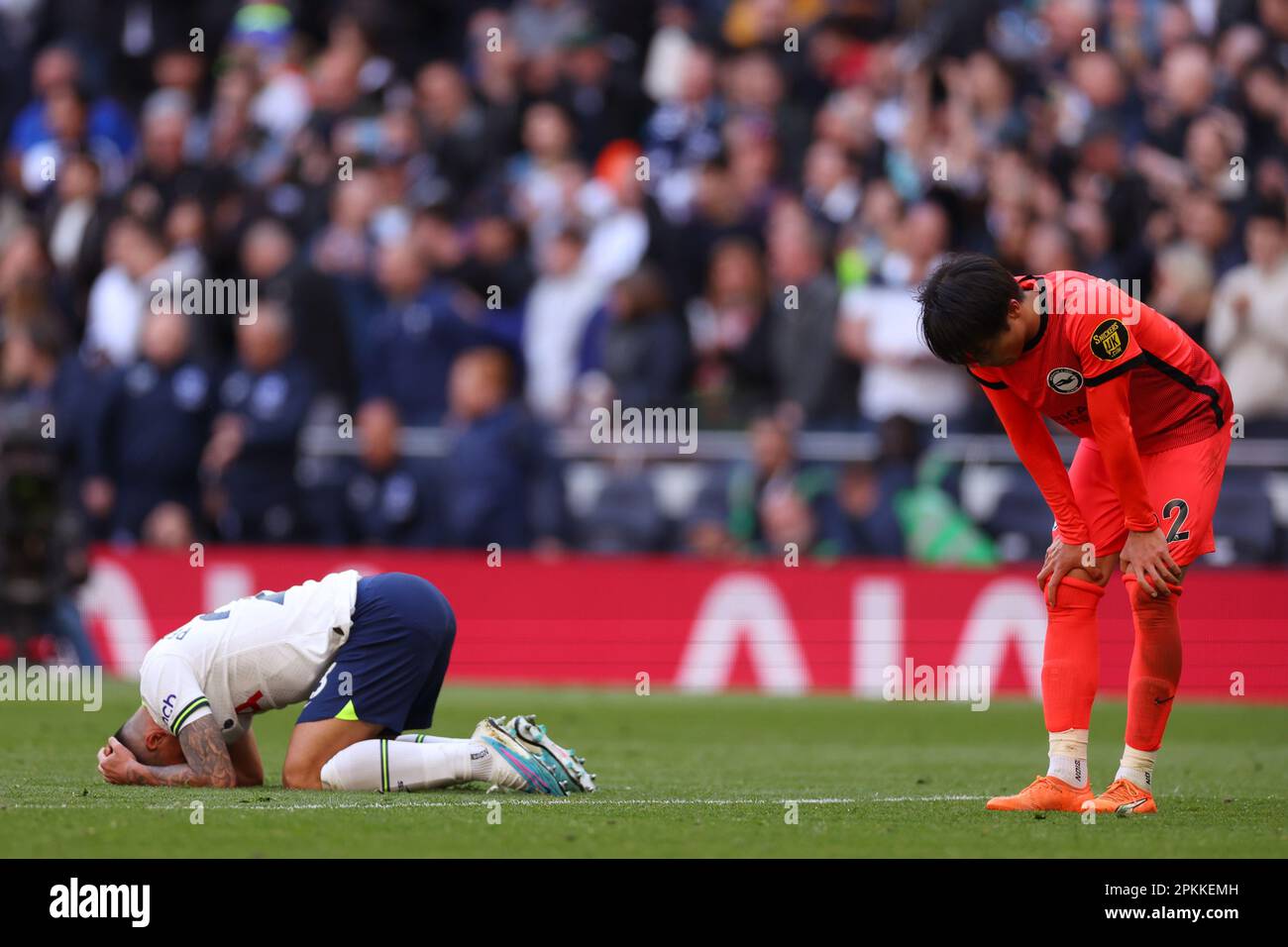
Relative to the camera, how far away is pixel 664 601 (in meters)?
16.6

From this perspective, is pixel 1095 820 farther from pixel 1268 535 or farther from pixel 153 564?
pixel 153 564

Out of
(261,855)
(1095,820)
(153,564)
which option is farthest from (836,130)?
(261,855)

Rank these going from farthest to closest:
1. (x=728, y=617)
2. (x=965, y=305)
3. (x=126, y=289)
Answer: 1. (x=126, y=289)
2. (x=728, y=617)
3. (x=965, y=305)

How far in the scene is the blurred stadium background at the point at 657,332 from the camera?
16375 mm

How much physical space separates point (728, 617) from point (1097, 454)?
830 cm

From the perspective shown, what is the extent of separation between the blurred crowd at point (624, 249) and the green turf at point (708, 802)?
3.73 metres

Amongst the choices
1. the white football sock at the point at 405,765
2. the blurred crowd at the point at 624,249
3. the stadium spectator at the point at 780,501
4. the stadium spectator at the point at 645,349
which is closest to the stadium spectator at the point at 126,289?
the blurred crowd at the point at 624,249

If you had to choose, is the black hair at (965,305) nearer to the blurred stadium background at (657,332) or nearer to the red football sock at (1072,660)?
the red football sock at (1072,660)

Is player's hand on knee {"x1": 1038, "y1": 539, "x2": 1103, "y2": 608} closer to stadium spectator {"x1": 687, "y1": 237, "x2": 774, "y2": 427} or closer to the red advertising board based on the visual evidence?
the red advertising board

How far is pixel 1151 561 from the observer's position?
7.87 m

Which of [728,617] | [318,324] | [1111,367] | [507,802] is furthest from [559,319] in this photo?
[1111,367]

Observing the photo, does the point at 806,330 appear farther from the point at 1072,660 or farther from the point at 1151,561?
the point at 1151,561
